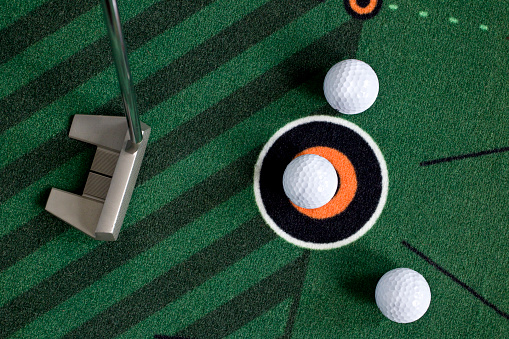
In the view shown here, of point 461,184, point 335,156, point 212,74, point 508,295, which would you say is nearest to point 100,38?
point 212,74

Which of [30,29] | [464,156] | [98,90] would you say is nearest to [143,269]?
[98,90]

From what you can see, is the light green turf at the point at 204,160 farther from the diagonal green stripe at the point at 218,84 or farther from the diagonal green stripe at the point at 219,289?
the diagonal green stripe at the point at 219,289

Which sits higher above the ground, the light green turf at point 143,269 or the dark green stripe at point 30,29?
the dark green stripe at point 30,29

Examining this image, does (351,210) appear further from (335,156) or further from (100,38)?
(100,38)

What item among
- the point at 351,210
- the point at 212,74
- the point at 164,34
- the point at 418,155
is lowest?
the point at 351,210

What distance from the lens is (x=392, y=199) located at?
137 centimetres

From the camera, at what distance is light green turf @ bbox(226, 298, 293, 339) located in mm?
1347

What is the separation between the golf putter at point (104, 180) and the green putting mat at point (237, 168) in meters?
0.04

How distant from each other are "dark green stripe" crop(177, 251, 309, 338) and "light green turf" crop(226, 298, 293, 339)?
13 mm

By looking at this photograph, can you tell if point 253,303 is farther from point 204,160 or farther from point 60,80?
point 60,80

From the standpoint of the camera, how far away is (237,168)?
136 cm

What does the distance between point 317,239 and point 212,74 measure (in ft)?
1.91

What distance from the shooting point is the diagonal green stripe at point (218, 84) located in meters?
1.36

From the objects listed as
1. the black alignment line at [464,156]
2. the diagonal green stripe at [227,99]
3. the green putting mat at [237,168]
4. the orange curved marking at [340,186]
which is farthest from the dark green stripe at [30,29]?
the black alignment line at [464,156]
